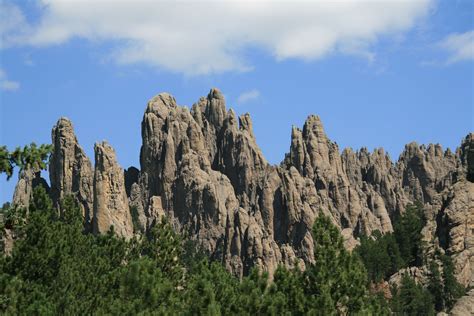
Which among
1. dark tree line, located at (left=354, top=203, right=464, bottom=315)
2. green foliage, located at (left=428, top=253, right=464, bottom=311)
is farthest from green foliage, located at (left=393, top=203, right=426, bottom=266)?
green foliage, located at (left=428, top=253, right=464, bottom=311)

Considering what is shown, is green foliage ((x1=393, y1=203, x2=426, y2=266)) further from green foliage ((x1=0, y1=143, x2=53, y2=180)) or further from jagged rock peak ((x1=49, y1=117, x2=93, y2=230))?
green foliage ((x1=0, y1=143, x2=53, y2=180))

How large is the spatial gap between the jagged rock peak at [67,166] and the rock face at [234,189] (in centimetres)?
19

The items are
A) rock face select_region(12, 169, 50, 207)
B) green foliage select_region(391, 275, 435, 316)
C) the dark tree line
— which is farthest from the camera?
rock face select_region(12, 169, 50, 207)

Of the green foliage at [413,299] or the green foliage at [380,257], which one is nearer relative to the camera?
the green foliage at [413,299]

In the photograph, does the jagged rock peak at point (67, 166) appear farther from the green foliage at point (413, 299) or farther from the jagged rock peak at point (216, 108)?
the green foliage at point (413, 299)

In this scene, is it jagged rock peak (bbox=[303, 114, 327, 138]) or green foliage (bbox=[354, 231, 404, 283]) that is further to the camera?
jagged rock peak (bbox=[303, 114, 327, 138])

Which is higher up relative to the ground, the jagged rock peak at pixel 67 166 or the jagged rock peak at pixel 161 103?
the jagged rock peak at pixel 161 103

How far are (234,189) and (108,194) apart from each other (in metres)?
28.7

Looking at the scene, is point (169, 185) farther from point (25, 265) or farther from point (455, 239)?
point (25, 265)

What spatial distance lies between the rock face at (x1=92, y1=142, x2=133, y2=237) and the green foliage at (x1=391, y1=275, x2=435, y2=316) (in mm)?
44489

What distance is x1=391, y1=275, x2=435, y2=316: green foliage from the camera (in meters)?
88.9

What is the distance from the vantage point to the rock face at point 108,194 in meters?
119

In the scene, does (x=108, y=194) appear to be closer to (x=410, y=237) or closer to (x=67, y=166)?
(x=67, y=166)

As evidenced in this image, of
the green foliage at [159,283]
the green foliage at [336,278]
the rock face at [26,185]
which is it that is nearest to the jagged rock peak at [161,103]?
the rock face at [26,185]
